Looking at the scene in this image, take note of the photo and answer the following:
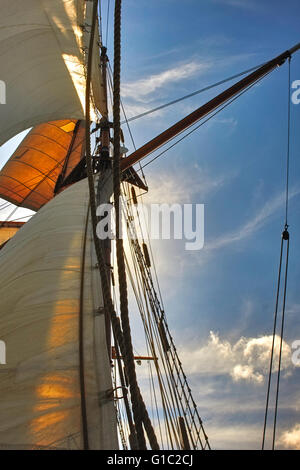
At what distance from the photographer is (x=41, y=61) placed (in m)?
5.93

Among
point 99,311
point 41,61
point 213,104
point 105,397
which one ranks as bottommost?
point 105,397

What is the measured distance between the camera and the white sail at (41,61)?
510cm

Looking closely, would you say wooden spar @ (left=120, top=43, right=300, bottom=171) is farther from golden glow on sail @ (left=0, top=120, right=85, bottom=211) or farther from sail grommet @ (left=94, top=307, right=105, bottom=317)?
golden glow on sail @ (left=0, top=120, right=85, bottom=211)

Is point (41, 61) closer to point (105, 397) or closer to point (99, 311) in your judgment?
point (99, 311)

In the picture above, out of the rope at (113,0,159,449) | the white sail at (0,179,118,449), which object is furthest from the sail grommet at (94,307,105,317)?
the rope at (113,0,159,449)

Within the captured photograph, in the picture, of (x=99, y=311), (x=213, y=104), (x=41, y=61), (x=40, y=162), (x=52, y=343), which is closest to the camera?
(x=52, y=343)

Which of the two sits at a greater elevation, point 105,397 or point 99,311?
point 99,311

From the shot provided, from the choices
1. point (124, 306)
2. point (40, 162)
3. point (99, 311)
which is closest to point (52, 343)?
point (99, 311)

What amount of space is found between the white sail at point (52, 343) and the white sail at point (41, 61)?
6.26 feet

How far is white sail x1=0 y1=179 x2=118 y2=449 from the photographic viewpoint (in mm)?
1964

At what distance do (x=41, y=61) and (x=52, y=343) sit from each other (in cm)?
507

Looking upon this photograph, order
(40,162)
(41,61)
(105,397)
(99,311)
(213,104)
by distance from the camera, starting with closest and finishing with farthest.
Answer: (105,397) → (99,311) → (41,61) → (213,104) → (40,162)

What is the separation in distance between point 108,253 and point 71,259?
2.82 meters

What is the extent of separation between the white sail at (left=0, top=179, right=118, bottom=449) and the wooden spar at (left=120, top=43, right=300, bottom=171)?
9.17ft
